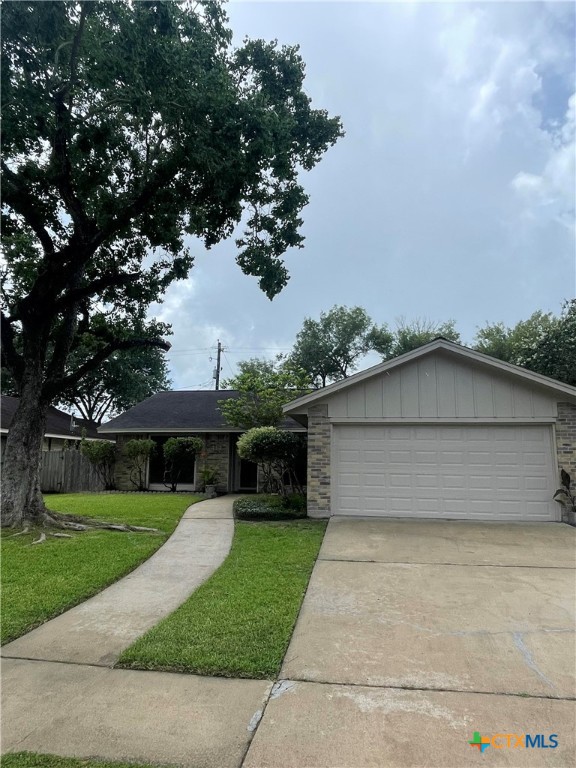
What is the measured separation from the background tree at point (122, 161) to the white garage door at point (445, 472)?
14.8 ft

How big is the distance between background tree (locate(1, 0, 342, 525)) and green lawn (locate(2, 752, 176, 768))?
762cm

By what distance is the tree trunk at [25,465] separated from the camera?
9.41 meters

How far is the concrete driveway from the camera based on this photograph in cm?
277

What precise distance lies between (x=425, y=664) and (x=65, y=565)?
17.4ft

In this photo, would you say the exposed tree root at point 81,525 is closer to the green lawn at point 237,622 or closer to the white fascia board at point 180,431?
the green lawn at point 237,622

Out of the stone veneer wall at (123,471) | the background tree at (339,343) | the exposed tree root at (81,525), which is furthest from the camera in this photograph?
the background tree at (339,343)

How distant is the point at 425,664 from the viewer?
Result: 385 centimetres

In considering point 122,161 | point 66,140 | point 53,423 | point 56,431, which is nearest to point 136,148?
point 122,161

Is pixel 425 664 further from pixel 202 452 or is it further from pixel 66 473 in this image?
pixel 66 473

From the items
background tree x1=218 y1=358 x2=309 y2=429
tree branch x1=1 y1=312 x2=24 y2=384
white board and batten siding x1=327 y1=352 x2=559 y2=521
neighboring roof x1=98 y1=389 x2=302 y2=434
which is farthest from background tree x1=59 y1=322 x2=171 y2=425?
white board and batten siding x1=327 y1=352 x2=559 y2=521

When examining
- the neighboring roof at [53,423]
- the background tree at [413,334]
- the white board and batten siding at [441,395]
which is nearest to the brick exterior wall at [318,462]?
the white board and batten siding at [441,395]

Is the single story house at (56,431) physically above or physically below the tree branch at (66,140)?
below

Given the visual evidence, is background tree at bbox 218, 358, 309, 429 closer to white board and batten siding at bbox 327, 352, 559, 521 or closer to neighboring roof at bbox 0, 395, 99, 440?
white board and batten siding at bbox 327, 352, 559, 521

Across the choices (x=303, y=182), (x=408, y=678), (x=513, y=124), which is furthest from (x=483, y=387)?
(x=408, y=678)
